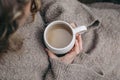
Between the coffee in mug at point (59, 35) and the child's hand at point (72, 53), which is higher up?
the coffee in mug at point (59, 35)

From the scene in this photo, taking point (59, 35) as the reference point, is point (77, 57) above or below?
below

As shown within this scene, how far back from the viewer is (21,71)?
0.95m

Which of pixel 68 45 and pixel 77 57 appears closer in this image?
pixel 68 45

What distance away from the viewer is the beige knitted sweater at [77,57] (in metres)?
0.95

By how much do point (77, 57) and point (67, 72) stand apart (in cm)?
8

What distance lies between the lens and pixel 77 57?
106 cm

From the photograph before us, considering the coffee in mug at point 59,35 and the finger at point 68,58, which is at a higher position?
the coffee in mug at point 59,35

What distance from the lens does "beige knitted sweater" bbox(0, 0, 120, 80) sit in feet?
3.12

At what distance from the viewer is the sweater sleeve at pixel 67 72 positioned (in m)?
1.00

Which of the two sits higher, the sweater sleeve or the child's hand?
the child's hand

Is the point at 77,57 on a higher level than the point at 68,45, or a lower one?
lower

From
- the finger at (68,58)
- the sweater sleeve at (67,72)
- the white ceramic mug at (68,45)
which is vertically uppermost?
the white ceramic mug at (68,45)

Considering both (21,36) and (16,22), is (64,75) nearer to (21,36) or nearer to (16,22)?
(21,36)

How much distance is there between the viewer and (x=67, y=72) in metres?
1.01
